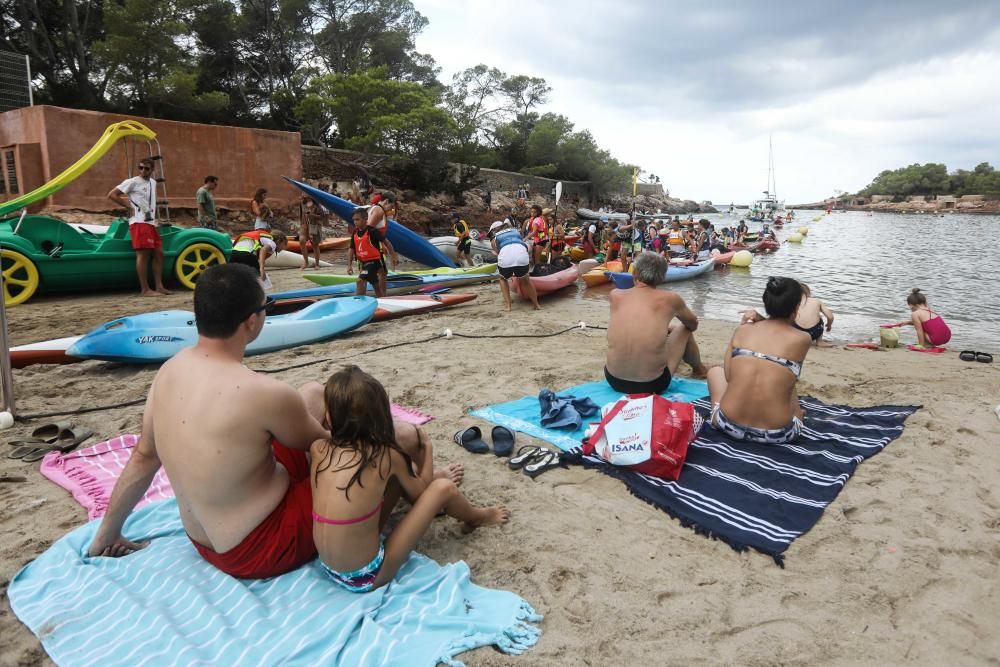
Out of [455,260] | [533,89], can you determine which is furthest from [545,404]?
[533,89]

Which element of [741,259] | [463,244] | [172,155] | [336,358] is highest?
[172,155]

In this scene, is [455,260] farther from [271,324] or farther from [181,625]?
[181,625]

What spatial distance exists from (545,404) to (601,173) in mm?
51124

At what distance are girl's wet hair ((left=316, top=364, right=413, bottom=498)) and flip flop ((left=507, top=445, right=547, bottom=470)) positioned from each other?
1331mm

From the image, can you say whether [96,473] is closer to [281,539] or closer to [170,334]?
[281,539]

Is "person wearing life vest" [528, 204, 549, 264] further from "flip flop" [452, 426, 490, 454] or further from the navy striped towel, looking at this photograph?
"flip flop" [452, 426, 490, 454]

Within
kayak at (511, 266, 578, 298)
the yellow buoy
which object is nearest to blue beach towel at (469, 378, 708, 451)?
kayak at (511, 266, 578, 298)

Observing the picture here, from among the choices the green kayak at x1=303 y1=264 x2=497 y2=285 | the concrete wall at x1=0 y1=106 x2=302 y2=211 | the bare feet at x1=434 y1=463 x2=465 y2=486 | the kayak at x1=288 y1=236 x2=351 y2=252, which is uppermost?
the concrete wall at x1=0 y1=106 x2=302 y2=211

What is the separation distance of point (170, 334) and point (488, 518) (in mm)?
4004

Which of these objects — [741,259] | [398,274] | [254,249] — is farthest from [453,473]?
[741,259]

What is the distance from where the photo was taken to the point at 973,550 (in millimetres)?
2488

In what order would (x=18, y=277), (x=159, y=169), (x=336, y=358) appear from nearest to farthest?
(x=336, y=358)
(x=18, y=277)
(x=159, y=169)

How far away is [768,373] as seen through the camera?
3.31 meters

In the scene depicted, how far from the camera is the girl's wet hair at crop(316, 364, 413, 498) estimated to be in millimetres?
1991
